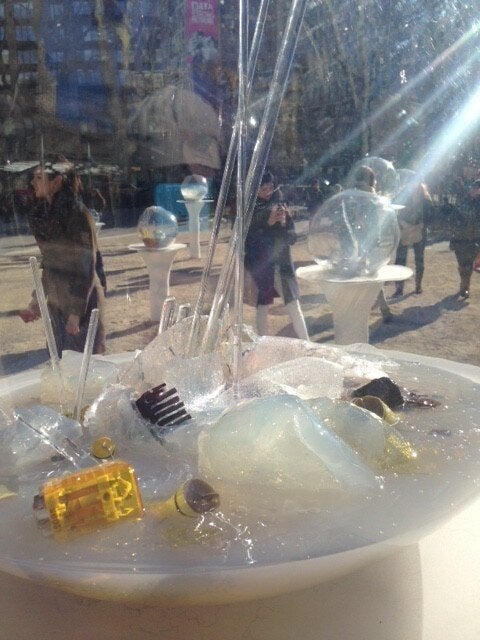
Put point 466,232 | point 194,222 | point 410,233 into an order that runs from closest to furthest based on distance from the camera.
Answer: point 194,222, point 410,233, point 466,232

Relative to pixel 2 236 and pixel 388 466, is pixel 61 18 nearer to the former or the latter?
pixel 2 236

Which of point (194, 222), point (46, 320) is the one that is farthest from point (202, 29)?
point (46, 320)

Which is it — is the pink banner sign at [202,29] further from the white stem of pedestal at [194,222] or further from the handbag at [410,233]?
the handbag at [410,233]

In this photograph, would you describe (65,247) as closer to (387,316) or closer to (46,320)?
(46,320)

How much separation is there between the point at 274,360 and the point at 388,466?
23cm

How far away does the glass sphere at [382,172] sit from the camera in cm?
187

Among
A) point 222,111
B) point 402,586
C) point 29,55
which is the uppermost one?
point 29,55

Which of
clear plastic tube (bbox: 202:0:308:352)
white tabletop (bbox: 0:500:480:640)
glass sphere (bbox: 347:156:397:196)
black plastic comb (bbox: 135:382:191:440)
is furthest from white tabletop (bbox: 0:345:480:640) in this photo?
glass sphere (bbox: 347:156:397:196)

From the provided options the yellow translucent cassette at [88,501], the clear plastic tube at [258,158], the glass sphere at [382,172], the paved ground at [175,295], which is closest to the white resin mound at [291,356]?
the clear plastic tube at [258,158]

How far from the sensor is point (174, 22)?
1.31 m

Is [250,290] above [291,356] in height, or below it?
below

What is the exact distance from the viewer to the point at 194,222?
1659 mm

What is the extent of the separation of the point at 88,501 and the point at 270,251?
46.2 inches

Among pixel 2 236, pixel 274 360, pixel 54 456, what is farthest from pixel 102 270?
pixel 54 456
